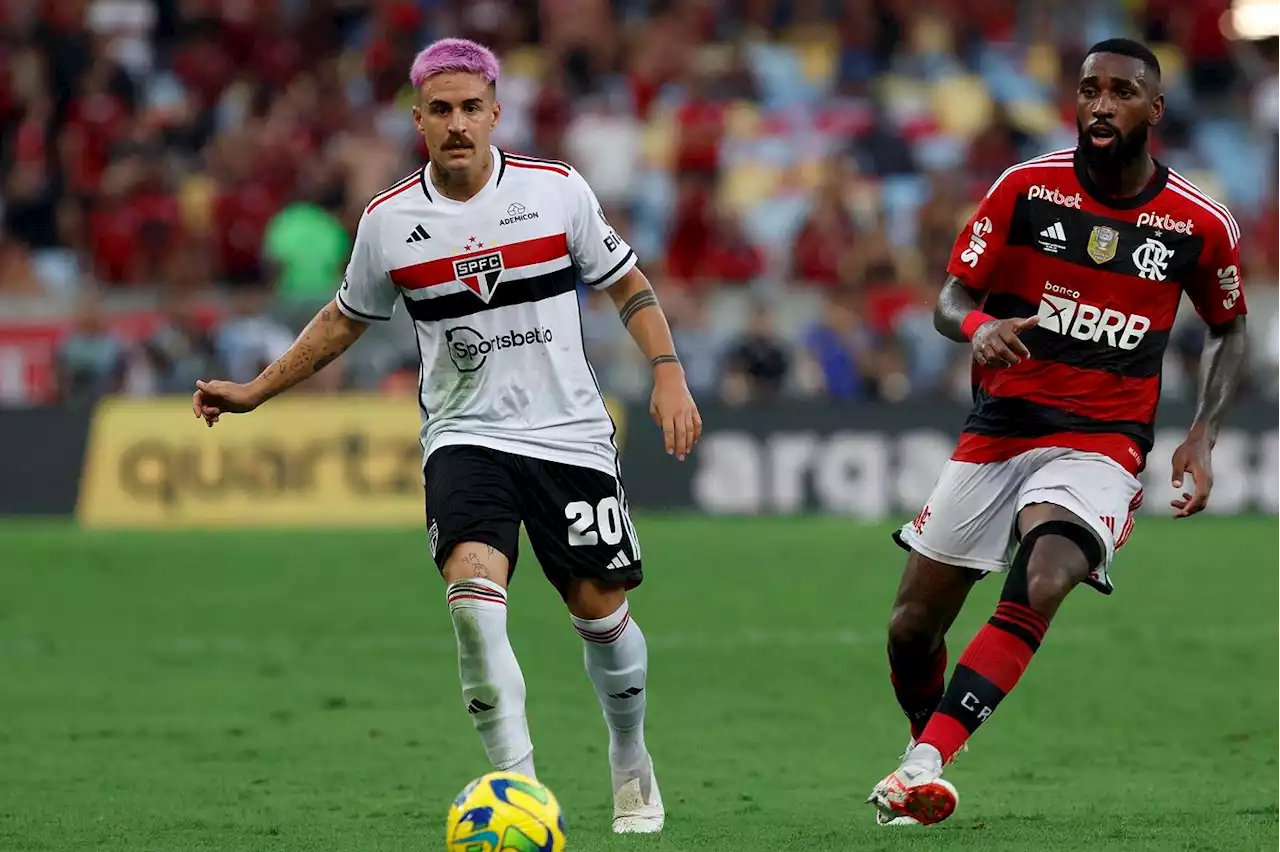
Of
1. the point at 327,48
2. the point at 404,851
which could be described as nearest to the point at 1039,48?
the point at 327,48

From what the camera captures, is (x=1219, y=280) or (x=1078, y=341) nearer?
(x=1078, y=341)

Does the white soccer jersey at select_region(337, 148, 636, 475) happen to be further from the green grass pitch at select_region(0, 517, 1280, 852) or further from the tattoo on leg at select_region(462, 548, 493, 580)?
the green grass pitch at select_region(0, 517, 1280, 852)

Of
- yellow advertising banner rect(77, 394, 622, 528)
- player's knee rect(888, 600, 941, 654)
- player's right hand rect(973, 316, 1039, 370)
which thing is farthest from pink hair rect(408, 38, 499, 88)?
yellow advertising banner rect(77, 394, 622, 528)

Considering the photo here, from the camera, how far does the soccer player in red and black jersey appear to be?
23.0 ft

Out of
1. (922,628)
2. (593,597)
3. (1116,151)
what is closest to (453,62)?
(593,597)

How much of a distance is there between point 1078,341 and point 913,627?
1.20 meters

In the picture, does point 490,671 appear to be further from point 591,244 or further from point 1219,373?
Result: point 1219,373

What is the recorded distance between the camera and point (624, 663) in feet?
23.3

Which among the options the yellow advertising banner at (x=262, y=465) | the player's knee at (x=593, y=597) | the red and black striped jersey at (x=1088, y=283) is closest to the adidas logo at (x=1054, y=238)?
the red and black striped jersey at (x=1088, y=283)

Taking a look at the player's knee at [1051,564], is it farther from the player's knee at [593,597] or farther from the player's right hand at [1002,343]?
the player's knee at [593,597]

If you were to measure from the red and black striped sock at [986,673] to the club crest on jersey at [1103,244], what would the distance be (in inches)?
48.9

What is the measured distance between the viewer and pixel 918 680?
7.76 meters

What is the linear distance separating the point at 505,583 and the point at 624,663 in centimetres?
59

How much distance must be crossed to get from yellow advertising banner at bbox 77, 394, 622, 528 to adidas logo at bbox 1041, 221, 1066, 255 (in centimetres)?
1115
